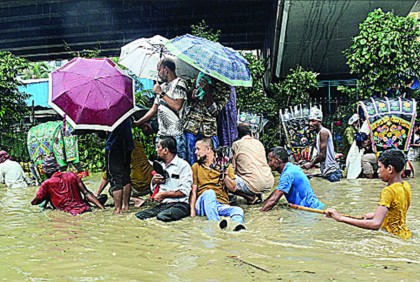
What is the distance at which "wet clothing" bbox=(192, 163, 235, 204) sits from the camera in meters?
5.78

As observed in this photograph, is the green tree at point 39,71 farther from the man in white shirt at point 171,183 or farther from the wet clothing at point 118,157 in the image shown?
the man in white shirt at point 171,183

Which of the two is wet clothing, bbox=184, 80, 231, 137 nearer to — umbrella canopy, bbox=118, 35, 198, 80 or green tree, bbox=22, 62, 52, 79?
umbrella canopy, bbox=118, 35, 198, 80

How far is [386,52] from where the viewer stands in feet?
33.6

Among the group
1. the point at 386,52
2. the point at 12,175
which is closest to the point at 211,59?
the point at 386,52

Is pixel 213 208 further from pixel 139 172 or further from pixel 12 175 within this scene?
pixel 12 175

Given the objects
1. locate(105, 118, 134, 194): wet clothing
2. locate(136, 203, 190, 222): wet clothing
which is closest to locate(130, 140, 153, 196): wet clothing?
locate(105, 118, 134, 194): wet clothing

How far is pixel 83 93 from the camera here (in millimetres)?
5988

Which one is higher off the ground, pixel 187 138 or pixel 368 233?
pixel 187 138

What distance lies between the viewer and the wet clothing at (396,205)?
4.11 m

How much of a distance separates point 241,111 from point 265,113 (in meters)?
1.42

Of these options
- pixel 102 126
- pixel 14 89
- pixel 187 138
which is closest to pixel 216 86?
pixel 187 138

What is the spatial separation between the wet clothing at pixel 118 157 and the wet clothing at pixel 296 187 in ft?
6.17

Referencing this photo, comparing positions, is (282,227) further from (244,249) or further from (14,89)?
(14,89)

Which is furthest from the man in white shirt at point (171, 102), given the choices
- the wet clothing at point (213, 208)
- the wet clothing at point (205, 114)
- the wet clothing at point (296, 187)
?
the wet clothing at point (296, 187)
